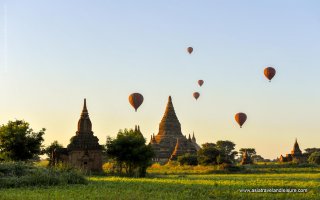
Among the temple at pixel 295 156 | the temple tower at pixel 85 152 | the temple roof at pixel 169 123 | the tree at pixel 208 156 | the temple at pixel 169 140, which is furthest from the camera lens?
the temple roof at pixel 169 123

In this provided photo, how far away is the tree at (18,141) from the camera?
170ft

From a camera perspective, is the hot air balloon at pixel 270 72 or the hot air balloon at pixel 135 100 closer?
the hot air balloon at pixel 270 72

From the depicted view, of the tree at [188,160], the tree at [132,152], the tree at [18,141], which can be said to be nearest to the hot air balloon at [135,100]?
the tree at [132,152]

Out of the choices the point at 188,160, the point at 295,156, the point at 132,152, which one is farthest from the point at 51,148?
the point at 295,156

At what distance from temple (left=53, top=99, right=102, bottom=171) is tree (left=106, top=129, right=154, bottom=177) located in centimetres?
591

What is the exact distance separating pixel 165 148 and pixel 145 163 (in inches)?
2114

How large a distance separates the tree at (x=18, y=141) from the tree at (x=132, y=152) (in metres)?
8.71

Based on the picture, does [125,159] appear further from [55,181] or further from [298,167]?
[298,167]

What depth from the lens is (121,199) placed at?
2156 cm

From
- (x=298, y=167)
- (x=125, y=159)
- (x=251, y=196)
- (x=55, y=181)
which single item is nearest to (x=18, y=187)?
(x=55, y=181)

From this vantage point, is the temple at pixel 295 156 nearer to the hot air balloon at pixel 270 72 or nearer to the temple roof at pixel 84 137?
the hot air balloon at pixel 270 72

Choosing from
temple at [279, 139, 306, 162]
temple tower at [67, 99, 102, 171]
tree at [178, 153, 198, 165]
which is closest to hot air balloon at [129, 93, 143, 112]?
temple tower at [67, 99, 102, 171]

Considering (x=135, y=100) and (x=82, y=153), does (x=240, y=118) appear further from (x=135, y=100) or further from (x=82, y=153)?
(x=82, y=153)

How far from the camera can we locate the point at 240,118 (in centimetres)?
6462
